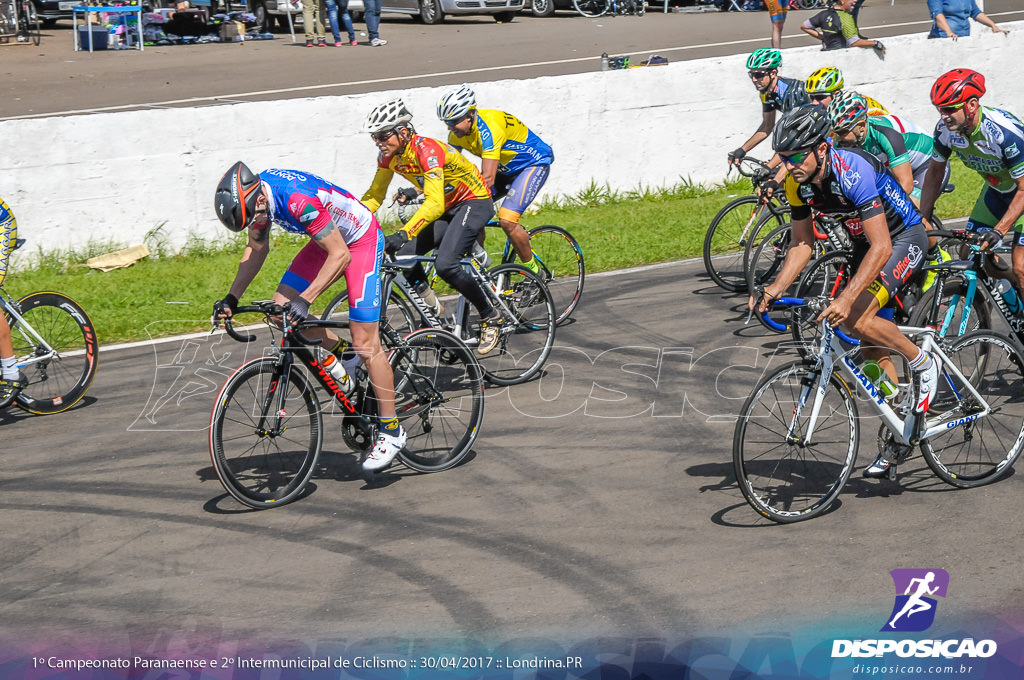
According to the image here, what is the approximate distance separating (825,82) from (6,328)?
694 centimetres

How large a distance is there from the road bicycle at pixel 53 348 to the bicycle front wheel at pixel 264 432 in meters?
2.47

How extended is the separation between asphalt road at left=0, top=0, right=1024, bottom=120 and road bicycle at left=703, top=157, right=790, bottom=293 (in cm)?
1110

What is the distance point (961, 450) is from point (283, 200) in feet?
14.1

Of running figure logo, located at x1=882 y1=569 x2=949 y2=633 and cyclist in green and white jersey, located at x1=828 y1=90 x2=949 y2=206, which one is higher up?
cyclist in green and white jersey, located at x1=828 y1=90 x2=949 y2=206

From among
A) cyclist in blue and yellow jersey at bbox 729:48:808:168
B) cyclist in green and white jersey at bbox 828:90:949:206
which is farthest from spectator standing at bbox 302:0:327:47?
cyclist in green and white jersey at bbox 828:90:949:206

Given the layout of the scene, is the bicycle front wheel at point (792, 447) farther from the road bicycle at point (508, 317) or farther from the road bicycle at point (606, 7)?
the road bicycle at point (606, 7)

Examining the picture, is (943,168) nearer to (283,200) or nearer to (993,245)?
(993,245)

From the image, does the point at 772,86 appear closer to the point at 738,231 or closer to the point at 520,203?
the point at 738,231

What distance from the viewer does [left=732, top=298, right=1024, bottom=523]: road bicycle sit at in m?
5.89

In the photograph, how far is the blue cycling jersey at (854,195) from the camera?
607 centimetres

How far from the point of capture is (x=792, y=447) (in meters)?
6.29

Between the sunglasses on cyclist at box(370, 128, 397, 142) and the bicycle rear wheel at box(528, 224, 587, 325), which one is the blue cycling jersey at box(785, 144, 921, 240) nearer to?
the sunglasses on cyclist at box(370, 128, 397, 142)

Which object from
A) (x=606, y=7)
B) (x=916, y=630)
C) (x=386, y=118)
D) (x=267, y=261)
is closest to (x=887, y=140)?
(x=386, y=118)

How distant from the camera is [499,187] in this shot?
33.2ft
